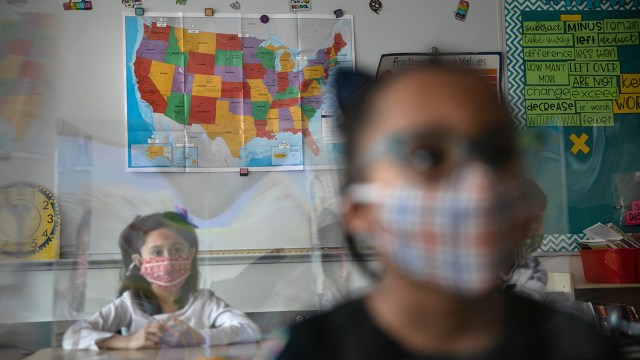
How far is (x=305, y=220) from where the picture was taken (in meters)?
0.82

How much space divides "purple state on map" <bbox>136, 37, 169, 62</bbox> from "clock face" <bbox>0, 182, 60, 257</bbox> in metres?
1.15

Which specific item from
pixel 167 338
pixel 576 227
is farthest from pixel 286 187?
pixel 576 227

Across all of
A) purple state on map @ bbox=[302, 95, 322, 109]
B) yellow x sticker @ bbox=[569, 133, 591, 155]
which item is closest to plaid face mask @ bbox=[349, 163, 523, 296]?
purple state on map @ bbox=[302, 95, 322, 109]

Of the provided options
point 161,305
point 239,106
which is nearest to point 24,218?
point 161,305

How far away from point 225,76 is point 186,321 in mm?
1164

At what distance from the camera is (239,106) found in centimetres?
189

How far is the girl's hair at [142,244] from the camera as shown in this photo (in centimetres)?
94

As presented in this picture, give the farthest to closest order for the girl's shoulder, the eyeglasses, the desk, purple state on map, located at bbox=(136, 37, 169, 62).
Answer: purple state on map, located at bbox=(136, 37, 169, 62), the girl's shoulder, the desk, the eyeglasses

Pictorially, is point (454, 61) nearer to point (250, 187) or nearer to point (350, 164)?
point (350, 164)

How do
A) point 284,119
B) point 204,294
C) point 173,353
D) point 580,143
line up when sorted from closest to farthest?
point 173,353
point 204,294
point 284,119
point 580,143

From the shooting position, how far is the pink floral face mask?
36.9 inches

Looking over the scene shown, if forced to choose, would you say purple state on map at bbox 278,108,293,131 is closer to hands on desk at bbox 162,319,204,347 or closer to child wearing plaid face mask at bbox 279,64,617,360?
hands on desk at bbox 162,319,204,347

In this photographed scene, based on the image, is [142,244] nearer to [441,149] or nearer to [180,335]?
[180,335]

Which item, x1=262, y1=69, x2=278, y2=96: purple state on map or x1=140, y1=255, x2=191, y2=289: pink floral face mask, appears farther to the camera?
x1=262, y1=69, x2=278, y2=96: purple state on map
